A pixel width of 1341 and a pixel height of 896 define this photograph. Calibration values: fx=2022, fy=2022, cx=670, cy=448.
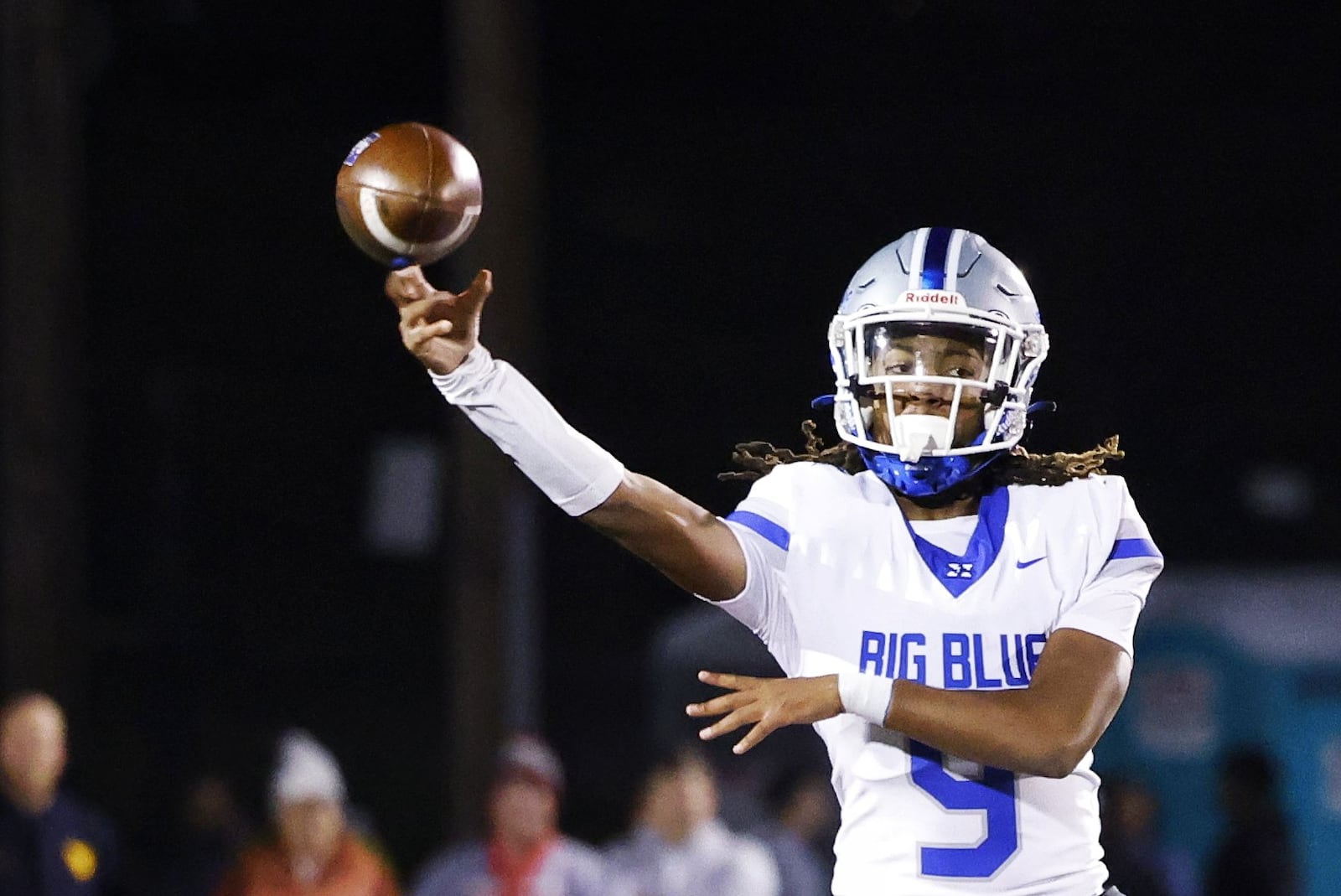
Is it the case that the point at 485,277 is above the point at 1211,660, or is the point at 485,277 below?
above

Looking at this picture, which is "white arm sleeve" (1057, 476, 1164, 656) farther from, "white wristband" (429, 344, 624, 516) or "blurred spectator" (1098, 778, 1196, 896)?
"blurred spectator" (1098, 778, 1196, 896)

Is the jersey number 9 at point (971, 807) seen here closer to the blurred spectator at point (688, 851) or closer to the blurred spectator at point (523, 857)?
the blurred spectator at point (523, 857)

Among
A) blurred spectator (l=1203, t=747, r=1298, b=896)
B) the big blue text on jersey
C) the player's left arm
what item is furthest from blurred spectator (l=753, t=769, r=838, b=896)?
the player's left arm

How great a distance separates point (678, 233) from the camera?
2611 centimetres

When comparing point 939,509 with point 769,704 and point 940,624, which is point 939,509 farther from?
point 769,704

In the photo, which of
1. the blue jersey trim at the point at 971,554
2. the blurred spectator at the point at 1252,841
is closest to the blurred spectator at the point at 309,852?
the blurred spectator at the point at 1252,841

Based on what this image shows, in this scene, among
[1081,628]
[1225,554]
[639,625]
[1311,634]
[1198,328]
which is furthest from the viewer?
[639,625]

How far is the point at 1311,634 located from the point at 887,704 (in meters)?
9.02

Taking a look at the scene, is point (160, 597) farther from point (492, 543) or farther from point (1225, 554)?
point (492, 543)

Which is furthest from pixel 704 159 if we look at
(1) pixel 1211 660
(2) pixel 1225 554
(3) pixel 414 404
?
(1) pixel 1211 660

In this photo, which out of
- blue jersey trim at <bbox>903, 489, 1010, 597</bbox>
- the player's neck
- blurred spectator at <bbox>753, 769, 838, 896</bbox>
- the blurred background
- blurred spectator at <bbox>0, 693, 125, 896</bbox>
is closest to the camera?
blue jersey trim at <bbox>903, 489, 1010, 597</bbox>

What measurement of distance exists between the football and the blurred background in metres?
12.9

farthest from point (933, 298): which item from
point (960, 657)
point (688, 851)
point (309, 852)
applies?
point (309, 852)

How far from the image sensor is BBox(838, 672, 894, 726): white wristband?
311 cm
